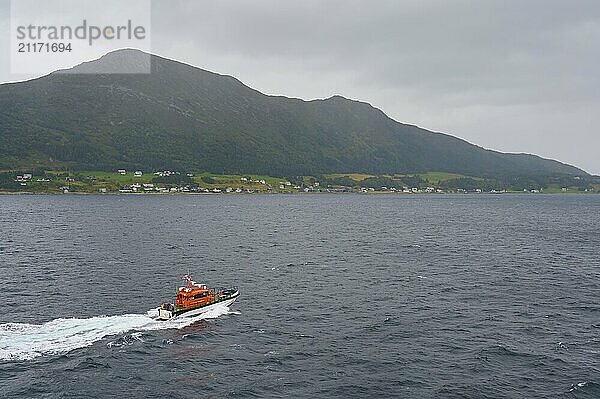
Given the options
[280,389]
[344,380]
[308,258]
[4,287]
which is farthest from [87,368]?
[308,258]

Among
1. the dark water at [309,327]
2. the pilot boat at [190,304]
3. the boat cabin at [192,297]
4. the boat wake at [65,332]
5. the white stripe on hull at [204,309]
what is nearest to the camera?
→ the dark water at [309,327]

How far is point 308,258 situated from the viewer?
13538cm

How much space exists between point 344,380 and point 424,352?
14.0 m

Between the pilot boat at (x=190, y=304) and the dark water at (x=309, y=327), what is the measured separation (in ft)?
9.36

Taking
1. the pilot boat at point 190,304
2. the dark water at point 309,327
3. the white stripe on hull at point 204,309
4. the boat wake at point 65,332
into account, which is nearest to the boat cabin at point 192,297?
the pilot boat at point 190,304

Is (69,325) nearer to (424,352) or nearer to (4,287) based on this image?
(4,287)

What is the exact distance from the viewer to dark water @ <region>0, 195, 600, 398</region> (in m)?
55.5

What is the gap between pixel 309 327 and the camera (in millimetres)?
74250

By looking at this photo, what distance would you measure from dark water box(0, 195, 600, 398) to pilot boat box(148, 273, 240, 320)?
Answer: 2853 millimetres

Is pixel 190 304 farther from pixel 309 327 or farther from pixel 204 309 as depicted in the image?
pixel 309 327

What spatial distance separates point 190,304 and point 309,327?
19.6 meters

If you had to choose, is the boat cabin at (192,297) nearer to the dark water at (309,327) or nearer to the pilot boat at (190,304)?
the pilot boat at (190,304)

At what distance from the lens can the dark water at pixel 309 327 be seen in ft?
182

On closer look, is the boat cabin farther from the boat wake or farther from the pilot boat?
the boat wake
